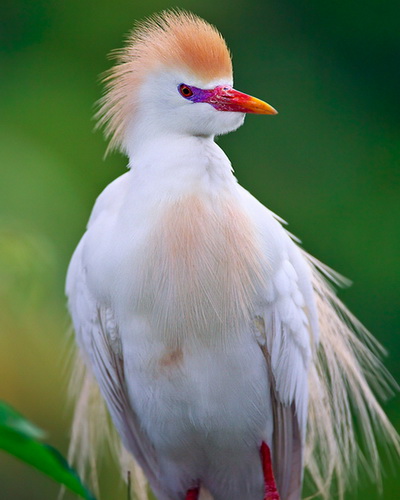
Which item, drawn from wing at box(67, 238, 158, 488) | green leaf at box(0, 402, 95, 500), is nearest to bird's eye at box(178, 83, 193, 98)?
wing at box(67, 238, 158, 488)

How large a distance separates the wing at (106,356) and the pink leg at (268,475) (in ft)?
0.77

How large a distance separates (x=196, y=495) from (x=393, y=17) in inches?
147

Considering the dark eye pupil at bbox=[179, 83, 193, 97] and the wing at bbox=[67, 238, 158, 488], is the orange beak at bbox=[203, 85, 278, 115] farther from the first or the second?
the wing at bbox=[67, 238, 158, 488]

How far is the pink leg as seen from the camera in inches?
69.0

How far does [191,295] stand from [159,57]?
0.42 meters

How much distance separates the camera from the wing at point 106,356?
171cm

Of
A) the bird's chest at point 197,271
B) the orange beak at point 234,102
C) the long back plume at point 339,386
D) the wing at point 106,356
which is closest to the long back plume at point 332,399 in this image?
the long back plume at point 339,386

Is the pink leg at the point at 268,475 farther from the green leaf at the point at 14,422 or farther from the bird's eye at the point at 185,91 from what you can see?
the green leaf at the point at 14,422

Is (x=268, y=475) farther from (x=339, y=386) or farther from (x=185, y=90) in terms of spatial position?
(x=185, y=90)

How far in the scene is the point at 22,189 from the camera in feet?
11.1

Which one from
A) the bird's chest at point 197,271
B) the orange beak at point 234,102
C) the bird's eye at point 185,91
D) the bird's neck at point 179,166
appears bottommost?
the bird's chest at point 197,271

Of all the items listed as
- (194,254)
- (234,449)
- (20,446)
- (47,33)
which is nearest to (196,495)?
(234,449)

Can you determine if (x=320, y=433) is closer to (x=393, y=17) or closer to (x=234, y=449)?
(x=234, y=449)

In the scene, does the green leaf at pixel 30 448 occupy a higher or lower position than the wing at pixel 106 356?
higher
